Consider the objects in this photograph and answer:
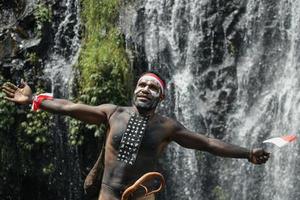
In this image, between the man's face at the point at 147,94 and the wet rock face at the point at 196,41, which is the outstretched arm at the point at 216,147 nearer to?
the man's face at the point at 147,94

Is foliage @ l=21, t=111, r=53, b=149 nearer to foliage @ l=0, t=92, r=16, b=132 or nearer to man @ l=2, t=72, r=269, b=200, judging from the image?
foliage @ l=0, t=92, r=16, b=132

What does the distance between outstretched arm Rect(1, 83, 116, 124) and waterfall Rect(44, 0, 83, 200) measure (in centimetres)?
514

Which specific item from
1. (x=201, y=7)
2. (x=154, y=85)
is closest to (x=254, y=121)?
(x=201, y=7)

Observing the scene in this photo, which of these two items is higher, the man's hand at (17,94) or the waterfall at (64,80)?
the man's hand at (17,94)

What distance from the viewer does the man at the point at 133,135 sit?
4414mm

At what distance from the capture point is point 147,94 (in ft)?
14.7

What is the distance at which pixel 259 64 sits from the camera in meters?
10.2

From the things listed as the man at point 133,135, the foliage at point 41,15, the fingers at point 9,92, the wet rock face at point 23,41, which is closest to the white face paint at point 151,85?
the man at point 133,135

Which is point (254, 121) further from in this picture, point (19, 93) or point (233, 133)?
point (19, 93)

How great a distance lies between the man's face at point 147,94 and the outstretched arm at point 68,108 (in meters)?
0.19

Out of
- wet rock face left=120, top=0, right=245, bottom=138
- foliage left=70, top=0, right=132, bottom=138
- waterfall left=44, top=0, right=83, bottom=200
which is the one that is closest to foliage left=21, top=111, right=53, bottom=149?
waterfall left=44, top=0, right=83, bottom=200

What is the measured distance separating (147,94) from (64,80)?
541 centimetres

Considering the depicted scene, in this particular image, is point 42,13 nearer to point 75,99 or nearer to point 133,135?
point 75,99

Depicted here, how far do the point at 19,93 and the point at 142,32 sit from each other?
5.73 meters
